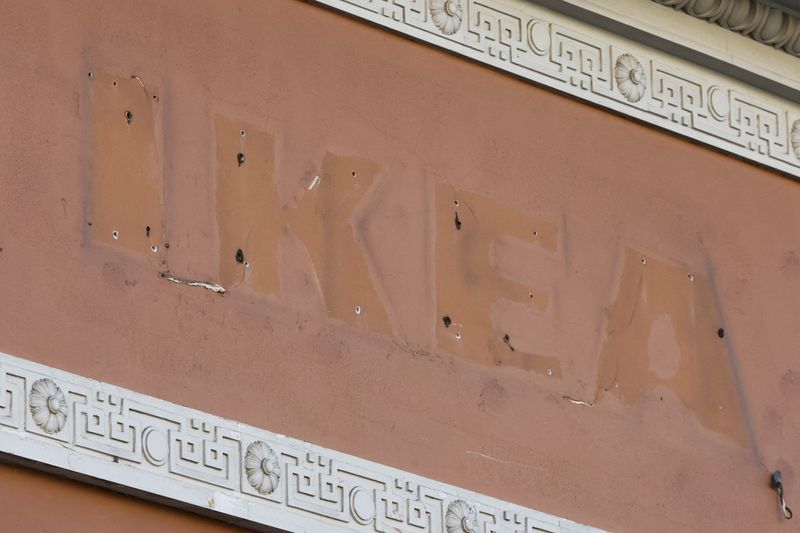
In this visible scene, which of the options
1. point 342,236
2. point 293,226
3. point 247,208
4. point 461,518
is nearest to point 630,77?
point 342,236

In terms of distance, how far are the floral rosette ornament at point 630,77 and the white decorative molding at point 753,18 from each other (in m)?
0.22

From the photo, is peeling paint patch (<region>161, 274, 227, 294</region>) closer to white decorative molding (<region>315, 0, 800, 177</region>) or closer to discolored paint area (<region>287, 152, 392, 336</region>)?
discolored paint area (<region>287, 152, 392, 336</region>)

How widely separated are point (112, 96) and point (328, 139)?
0.65m

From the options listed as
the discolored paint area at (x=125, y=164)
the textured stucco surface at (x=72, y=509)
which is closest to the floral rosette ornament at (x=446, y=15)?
the discolored paint area at (x=125, y=164)

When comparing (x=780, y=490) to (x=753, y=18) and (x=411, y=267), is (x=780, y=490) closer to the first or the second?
(x=411, y=267)

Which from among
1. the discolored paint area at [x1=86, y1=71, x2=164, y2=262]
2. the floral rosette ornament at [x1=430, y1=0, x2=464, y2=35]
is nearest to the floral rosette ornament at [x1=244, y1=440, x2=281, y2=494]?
the discolored paint area at [x1=86, y1=71, x2=164, y2=262]

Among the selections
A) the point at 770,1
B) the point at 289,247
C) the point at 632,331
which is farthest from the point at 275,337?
the point at 770,1

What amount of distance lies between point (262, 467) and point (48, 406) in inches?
23.1

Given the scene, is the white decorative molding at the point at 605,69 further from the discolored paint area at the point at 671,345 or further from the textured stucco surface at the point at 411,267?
the discolored paint area at the point at 671,345

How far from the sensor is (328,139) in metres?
6.51

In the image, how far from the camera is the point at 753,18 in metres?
7.39

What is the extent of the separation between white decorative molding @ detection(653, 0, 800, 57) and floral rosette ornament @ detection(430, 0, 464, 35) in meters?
0.74

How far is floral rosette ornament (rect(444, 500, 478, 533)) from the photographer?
6191mm

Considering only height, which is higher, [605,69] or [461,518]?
[605,69]
